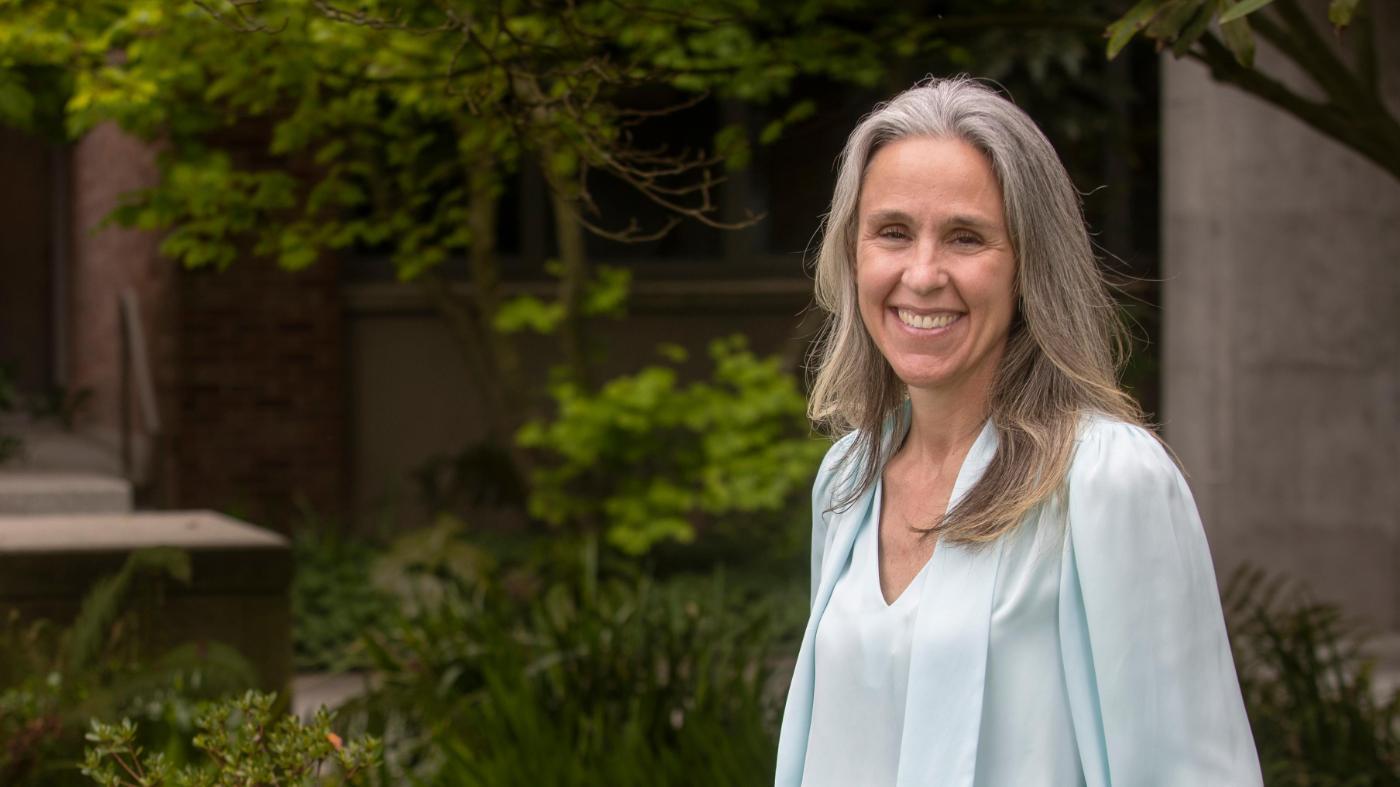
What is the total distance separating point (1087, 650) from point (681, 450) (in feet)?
25.0

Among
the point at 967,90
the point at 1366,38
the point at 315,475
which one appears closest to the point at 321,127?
the point at 1366,38

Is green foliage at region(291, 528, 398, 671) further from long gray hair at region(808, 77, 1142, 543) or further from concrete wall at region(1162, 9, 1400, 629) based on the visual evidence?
long gray hair at region(808, 77, 1142, 543)

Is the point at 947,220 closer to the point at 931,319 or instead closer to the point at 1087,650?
the point at 931,319

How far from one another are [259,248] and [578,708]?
69.5 inches

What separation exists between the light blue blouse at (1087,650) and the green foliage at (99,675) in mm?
3108

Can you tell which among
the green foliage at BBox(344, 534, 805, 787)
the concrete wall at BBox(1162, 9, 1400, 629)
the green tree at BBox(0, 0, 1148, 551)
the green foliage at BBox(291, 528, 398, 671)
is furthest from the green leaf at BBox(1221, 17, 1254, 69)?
the green foliage at BBox(291, 528, 398, 671)

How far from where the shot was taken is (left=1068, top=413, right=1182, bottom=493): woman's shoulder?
194 cm

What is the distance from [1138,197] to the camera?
12.6m

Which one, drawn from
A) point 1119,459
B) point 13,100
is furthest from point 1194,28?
point 13,100

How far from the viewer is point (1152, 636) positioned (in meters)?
1.91

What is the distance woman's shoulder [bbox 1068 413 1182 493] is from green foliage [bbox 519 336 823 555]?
6874 mm

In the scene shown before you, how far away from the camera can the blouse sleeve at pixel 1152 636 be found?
1911mm

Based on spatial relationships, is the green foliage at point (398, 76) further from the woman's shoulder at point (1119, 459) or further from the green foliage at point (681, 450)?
the green foliage at point (681, 450)

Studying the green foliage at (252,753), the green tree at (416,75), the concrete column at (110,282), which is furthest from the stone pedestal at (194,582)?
the concrete column at (110,282)
